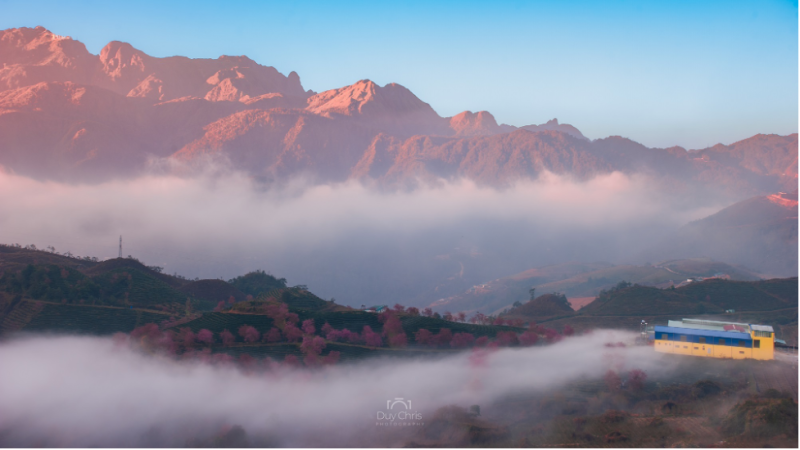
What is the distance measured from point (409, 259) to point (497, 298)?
2183 inches

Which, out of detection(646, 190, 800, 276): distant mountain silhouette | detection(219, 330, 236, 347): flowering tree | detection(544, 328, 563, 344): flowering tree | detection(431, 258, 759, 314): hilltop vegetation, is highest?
detection(646, 190, 800, 276): distant mountain silhouette

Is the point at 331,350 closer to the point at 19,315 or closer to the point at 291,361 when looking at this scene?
the point at 291,361

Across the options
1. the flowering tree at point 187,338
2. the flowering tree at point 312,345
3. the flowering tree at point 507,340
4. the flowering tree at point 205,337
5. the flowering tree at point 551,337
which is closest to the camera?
the flowering tree at point 187,338

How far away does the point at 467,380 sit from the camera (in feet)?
150

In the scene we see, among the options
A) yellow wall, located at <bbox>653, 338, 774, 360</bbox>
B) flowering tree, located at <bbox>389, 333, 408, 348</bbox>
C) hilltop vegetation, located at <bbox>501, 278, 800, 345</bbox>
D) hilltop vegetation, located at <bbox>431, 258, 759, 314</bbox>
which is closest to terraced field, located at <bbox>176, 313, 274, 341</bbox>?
flowering tree, located at <bbox>389, 333, 408, 348</bbox>

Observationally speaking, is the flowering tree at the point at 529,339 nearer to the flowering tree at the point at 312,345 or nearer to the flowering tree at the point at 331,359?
the flowering tree at the point at 331,359

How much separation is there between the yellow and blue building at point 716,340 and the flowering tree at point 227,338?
37755mm

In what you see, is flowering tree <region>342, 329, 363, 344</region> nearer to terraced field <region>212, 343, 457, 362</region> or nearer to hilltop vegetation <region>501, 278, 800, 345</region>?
terraced field <region>212, 343, 457, 362</region>

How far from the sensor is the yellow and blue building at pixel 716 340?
3959cm

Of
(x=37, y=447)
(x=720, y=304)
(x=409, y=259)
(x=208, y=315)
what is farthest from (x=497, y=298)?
(x=37, y=447)

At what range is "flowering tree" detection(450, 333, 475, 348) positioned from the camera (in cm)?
5512

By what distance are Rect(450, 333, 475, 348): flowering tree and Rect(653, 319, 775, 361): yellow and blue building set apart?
17378 millimetres

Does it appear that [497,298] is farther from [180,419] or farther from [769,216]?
[180,419]

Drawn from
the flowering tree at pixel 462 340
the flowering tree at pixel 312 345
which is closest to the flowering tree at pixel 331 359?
the flowering tree at pixel 312 345
